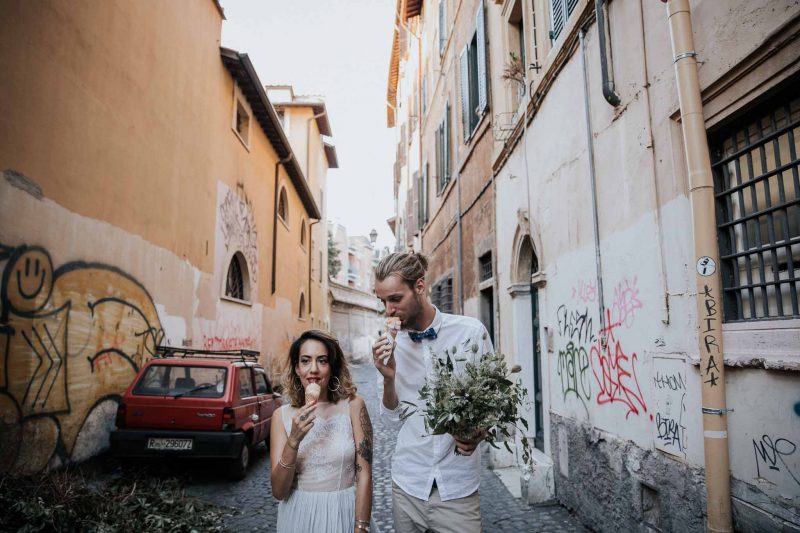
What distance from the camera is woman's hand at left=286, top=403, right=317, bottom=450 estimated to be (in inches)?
92.0

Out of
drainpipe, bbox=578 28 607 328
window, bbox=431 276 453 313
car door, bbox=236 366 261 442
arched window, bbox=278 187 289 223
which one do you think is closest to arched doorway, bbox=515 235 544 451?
drainpipe, bbox=578 28 607 328

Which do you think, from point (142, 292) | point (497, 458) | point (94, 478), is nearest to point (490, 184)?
point (497, 458)

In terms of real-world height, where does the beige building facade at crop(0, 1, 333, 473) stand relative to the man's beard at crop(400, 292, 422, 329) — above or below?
above

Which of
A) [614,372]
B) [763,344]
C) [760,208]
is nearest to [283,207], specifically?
[614,372]

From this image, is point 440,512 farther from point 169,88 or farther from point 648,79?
point 169,88

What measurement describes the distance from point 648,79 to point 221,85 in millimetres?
10002

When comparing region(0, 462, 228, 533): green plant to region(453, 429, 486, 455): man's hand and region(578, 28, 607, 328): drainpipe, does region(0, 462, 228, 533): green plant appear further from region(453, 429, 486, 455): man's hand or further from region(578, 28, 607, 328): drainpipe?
region(578, 28, 607, 328): drainpipe

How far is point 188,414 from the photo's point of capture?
6.46 meters

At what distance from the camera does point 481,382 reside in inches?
90.3

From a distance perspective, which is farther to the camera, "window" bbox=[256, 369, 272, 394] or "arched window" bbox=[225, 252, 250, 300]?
"arched window" bbox=[225, 252, 250, 300]

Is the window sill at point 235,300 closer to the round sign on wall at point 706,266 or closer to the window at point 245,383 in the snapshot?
the window at point 245,383

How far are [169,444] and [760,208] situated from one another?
617cm

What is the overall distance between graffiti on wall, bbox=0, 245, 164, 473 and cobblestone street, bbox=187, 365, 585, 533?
1558 mm

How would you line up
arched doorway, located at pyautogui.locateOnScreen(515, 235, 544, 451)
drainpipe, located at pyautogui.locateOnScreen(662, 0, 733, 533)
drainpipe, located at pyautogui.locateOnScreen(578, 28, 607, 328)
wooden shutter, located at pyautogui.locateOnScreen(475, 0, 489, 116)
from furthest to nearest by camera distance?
wooden shutter, located at pyautogui.locateOnScreen(475, 0, 489, 116)
arched doorway, located at pyautogui.locateOnScreen(515, 235, 544, 451)
drainpipe, located at pyautogui.locateOnScreen(578, 28, 607, 328)
drainpipe, located at pyautogui.locateOnScreen(662, 0, 733, 533)
